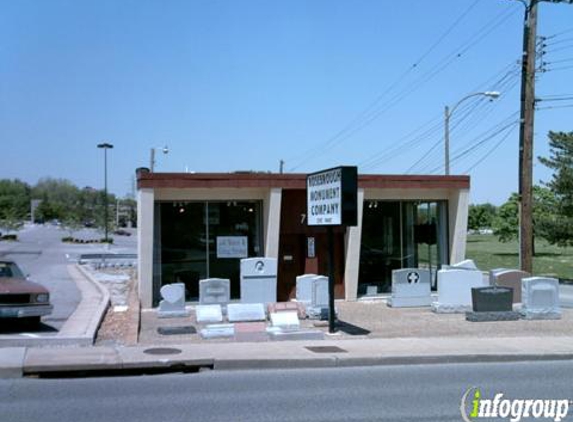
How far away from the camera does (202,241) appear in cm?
2103

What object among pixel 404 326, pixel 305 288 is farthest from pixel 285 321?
pixel 305 288

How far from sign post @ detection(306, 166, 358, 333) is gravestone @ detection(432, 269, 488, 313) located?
4.71 metres

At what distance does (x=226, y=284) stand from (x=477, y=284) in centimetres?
687

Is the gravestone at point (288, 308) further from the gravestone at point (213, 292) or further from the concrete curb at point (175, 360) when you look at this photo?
the concrete curb at point (175, 360)

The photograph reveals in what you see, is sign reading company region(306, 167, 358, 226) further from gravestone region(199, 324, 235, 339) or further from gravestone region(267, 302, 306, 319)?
gravestone region(199, 324, 235, 339)

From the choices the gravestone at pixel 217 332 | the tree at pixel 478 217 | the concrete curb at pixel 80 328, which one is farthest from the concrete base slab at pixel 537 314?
the tree at pixel 478 217

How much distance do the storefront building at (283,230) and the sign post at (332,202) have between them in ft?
15.7

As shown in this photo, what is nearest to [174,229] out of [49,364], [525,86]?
[49,364]

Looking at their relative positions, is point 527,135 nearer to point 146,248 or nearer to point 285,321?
point 285,321

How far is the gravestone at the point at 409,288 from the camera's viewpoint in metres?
20.5

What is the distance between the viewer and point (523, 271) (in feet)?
71.8

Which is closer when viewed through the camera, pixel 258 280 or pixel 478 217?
pixel 258 280

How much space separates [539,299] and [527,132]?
22.3 feet

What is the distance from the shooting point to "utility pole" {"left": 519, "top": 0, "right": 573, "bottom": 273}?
22.3 meters
